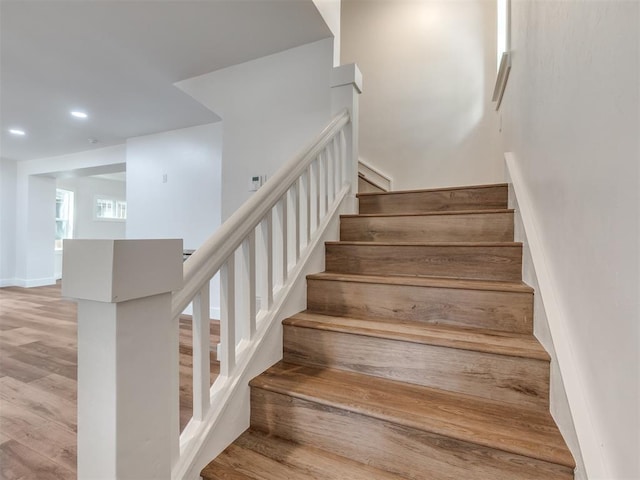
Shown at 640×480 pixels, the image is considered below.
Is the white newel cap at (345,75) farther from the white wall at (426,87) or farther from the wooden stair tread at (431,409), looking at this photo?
the wooden stair tread at (431,409)

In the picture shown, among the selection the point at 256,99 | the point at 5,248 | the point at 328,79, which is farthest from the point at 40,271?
the point at 328,79

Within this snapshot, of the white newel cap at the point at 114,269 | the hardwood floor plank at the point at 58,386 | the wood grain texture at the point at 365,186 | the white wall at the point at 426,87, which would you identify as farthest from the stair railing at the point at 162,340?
the white wall at the point at 426,87

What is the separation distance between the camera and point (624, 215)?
24.9 inches

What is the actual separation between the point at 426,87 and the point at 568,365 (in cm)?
293

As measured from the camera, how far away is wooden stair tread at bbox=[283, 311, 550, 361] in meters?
1.05

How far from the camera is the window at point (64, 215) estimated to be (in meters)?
6.70

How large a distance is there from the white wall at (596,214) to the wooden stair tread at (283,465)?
22.1 inches

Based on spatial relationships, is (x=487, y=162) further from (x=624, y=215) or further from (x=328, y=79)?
(x=624, y=215)

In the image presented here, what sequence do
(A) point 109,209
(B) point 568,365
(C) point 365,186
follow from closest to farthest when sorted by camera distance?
(B) point 568,365 → (C) point 365,186 → (A) point 109,209

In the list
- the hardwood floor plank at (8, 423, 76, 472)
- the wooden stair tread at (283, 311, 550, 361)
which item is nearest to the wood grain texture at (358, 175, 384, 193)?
the wooden stair tread at (283, 311, 550, 361)

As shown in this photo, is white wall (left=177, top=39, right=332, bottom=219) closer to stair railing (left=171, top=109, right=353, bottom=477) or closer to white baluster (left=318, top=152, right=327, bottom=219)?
white baluster (left=318, top=152, right=327, bottom=219)

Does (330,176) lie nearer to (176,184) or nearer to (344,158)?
(344,158)

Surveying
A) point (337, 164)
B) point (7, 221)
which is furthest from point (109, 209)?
point (337, 164)

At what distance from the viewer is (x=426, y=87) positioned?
3135 mm
